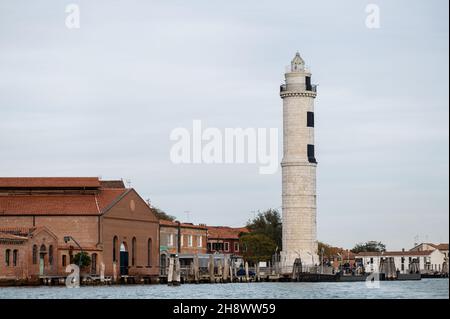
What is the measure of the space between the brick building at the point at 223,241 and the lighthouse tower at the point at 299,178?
694 inches

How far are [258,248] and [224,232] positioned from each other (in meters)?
8.45

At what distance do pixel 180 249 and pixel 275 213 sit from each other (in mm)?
18354

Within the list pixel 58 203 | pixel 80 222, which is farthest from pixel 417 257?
pixel 80 222

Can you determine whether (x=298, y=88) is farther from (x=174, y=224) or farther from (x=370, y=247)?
(x=370, y=247)

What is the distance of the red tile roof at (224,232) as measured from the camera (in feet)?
344

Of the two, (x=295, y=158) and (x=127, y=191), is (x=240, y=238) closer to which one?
(x=295, y=158)

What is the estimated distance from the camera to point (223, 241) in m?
106

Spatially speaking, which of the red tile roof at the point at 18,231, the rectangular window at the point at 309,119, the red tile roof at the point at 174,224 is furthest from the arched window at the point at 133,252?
the rectangular window at the point at 309,119

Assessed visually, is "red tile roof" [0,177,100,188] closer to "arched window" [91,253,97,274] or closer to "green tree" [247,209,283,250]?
"arched window" [91,253,97,274]

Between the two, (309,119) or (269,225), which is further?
(269,225)

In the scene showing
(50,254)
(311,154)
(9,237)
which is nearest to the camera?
(9,237)

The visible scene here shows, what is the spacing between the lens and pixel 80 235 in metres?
74.1

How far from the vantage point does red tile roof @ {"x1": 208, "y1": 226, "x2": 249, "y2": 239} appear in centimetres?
10486
